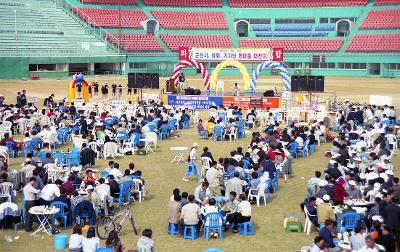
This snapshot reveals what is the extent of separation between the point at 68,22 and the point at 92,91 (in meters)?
26.9

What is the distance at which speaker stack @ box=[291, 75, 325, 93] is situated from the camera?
3991 centimetres

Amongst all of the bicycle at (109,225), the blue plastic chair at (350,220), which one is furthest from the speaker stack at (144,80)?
the blue plastic chair at (350,220)

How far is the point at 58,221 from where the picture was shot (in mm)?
16266

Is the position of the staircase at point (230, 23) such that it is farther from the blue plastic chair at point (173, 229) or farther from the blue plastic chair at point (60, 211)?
the blue plastic chair at point (60, 211)

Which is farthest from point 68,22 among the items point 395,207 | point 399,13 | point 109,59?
point 395,207

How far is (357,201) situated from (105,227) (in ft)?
23.0

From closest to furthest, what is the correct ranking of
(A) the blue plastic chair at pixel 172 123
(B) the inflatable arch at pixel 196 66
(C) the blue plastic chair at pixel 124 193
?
(C) the blue plastic chair at pixel 124 193, (A) the blue plastic chair at pixel 172 123, (B) the inflatable arch at pixel 196 66

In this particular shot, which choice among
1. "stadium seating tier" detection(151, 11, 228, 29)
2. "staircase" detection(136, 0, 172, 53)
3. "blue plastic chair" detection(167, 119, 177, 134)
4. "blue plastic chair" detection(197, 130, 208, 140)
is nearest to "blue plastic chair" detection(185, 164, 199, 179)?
"blue plastic chair" detection(197, 130, 208, 140)

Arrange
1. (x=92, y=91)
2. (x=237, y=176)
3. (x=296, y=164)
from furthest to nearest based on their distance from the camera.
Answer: (x=92, y=91) → (x=296, y=164) → (x=237, y=176)

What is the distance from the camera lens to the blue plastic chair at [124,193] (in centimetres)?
1776

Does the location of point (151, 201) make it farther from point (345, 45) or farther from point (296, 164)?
point (345, 45)

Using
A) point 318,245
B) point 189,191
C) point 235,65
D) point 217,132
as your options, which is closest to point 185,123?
point 217,132

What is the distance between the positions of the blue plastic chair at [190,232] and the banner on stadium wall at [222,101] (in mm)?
26454

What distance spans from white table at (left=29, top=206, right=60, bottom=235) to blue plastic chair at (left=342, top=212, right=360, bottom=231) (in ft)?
25.0
